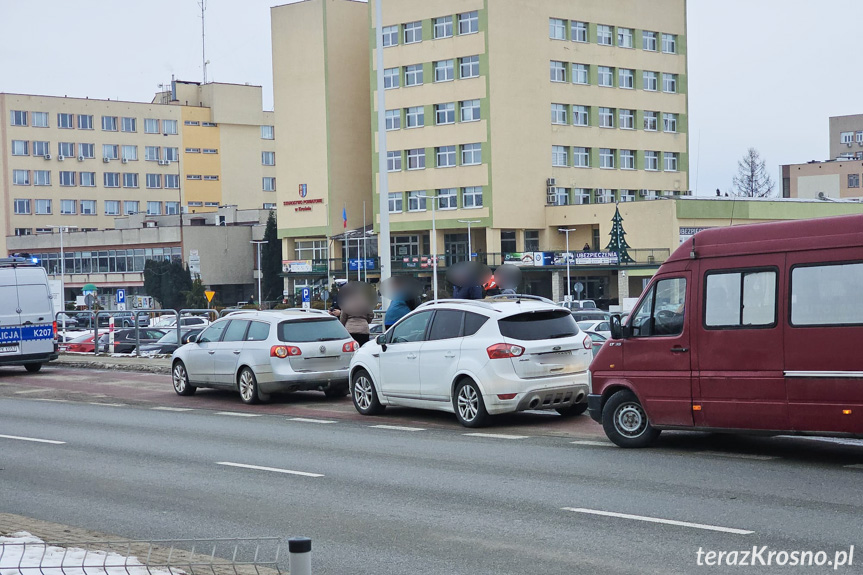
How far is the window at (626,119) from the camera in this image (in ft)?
292

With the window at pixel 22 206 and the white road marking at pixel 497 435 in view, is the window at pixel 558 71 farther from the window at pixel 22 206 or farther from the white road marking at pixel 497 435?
the white road marking at pixel 497 435

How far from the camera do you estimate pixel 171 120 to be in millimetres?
126562

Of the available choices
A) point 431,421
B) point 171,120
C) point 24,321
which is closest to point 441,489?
point 431,421

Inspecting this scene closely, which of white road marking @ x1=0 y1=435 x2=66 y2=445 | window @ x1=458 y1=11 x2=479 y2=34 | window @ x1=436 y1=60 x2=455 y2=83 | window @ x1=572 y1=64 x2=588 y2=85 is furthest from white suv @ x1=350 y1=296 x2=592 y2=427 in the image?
window @ x1=572 y1=64 x2=588 y2=85

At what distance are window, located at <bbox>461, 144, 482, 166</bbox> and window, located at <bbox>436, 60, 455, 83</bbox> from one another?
16.8 ft

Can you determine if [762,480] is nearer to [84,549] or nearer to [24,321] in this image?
[84,549]

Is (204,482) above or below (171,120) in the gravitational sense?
below

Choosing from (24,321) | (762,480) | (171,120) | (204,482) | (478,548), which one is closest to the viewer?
(478,548)

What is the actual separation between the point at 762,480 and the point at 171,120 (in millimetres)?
121856

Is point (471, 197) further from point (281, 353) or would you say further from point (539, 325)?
point (539, 325)

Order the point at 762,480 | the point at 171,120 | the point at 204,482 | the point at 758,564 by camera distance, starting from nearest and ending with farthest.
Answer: the point at 758,564 < the point at 762,480 < the point at 204,482 < the point at 171,120

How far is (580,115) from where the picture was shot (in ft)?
285

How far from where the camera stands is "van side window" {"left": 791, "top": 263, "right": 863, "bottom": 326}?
36.4 feet

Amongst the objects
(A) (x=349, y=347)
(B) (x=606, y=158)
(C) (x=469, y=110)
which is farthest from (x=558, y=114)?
(A) (x=349, y=347)
